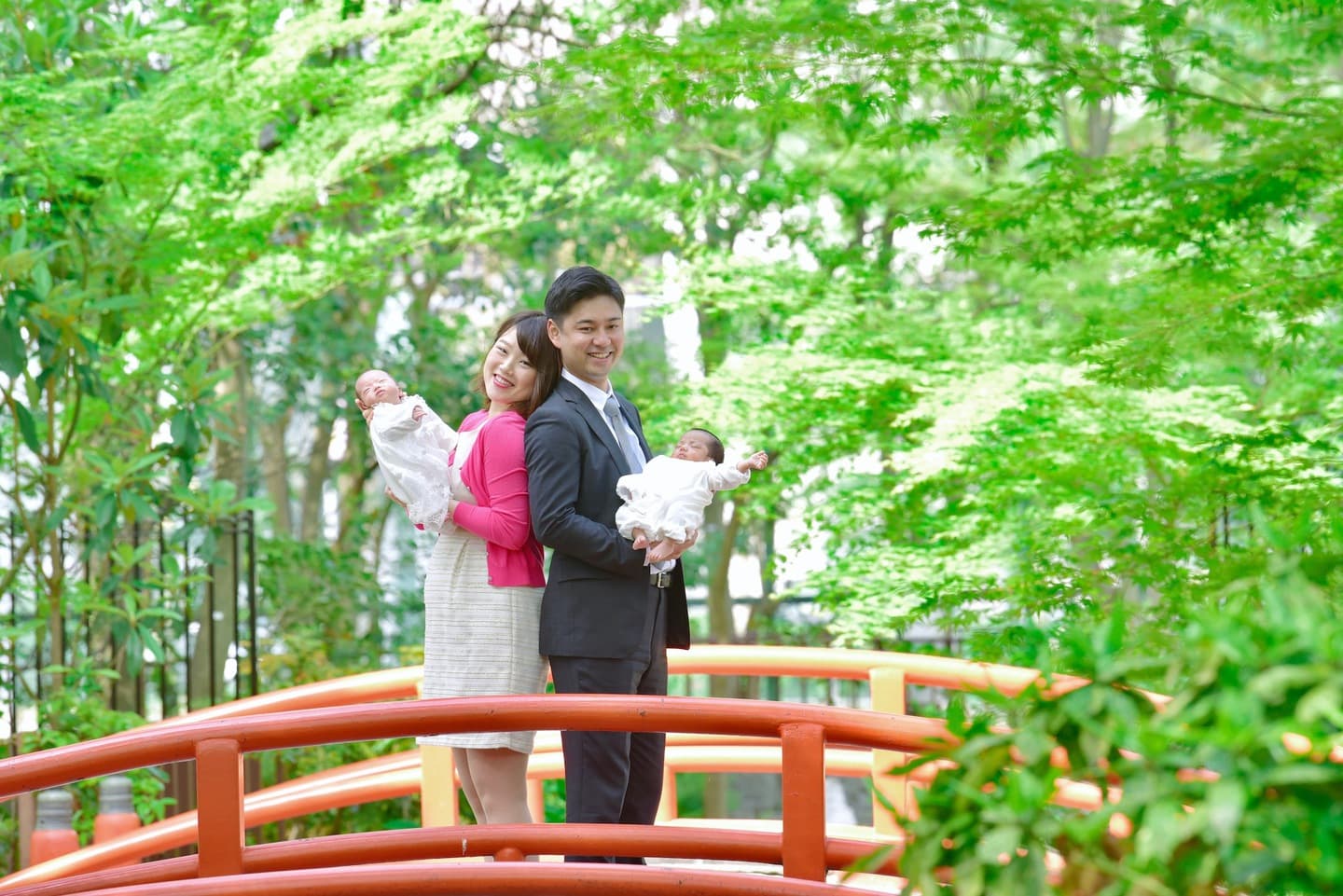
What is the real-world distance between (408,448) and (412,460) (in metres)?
0.03

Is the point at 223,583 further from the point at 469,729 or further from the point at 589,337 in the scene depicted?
the point at 469,729

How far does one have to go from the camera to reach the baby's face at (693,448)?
2959mm

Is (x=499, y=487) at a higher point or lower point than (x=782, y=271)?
lower

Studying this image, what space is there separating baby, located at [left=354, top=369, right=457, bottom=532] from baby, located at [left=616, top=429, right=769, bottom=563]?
40 centimetres

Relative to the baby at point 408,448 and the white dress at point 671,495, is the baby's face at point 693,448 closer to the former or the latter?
the white dress at point 671,495

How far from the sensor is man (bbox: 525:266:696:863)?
291 cm

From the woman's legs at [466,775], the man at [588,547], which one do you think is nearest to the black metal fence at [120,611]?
the woman's legs at [466,775]

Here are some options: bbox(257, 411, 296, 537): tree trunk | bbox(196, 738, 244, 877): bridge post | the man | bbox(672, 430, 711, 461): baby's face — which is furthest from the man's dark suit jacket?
bbox(257, 411, 296, 537): tree trunk

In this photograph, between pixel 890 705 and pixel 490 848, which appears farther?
pixel 890 705

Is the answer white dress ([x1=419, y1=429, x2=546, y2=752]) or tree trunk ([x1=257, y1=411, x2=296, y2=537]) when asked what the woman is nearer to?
white dress ([x1=419, y1=429, x2=546, y2=752])

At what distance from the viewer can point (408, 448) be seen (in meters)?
2.96

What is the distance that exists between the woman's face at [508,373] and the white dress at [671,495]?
0.37 metres

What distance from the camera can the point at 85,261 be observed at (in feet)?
17.5

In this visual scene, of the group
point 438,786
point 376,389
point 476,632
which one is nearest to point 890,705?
point 438,786
